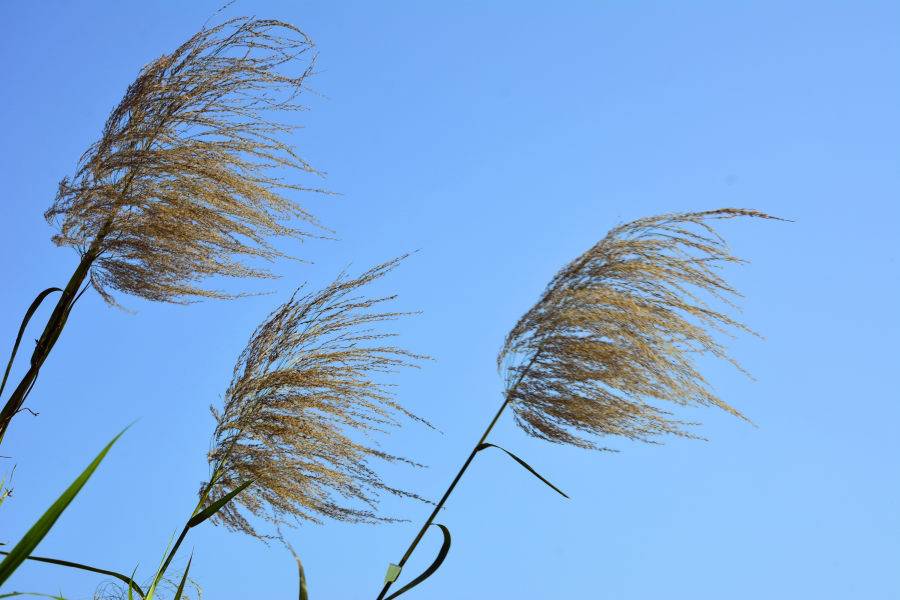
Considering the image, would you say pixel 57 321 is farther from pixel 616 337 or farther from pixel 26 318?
pixel 616 337

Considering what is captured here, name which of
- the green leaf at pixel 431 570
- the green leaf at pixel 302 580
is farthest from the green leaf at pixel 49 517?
the green leaf at pixel 431 570

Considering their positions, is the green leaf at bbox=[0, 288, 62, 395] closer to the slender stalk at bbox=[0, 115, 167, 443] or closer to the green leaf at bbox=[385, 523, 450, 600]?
the slender stalk at bbox=[0, 115, 167, 443]

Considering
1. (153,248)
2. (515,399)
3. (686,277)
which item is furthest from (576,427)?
(153,248)

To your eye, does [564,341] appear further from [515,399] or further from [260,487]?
[260,487]

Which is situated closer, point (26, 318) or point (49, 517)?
point (49, 517)

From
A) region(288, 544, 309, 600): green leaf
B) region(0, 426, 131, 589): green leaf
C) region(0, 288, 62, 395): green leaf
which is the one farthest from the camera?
region(0, 288, 62, 395): green leaf

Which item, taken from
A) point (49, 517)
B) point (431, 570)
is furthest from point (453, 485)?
point (49, 517)

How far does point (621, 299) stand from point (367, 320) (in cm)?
74

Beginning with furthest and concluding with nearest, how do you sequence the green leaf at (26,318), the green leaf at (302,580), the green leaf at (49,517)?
the green leaf at (26,318)
the green leaf at (302,580)
the green leaf at (49,517)

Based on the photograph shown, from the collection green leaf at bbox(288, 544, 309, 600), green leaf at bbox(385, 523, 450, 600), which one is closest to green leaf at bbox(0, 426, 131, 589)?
green leaf at bbox(288, 544, 309, 600)

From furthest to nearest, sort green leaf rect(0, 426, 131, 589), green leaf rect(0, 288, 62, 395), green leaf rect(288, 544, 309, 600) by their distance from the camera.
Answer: green leaf rect(0, 288, 62, 395)
green leaf rect(288, 544, 309, 600)
green leaf rect(0, 426, 131, 589)

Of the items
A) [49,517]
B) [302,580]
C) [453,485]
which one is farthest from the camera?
[453,485]

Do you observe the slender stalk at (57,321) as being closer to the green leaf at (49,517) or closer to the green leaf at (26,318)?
the green leaf at (26,318)

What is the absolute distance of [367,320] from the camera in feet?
6.32
